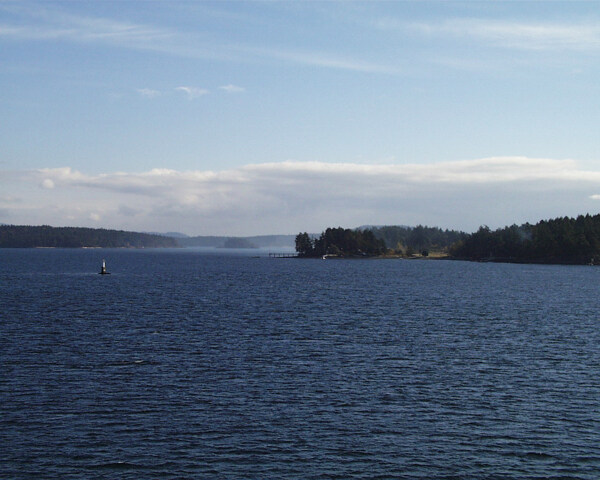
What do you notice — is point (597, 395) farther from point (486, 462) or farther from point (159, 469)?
point (159, 469)

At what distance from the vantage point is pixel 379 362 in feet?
176

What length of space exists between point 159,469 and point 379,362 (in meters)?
27.1

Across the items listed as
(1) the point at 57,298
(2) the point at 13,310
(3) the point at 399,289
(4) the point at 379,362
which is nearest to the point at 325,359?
(4) the point at 379,362

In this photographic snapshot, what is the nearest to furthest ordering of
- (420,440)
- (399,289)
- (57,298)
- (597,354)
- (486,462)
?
(486,462)
(420,440)
(597,354)
(57,298)
(399,289)

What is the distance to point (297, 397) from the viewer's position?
41938 mm

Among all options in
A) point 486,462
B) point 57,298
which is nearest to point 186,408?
point 486,462

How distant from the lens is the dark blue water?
31.2 metres

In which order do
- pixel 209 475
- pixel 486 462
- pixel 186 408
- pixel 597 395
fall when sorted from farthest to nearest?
1. pixel 597 395
2. pixel 186 408
3. pixel 486 462
4. pixel 209 475

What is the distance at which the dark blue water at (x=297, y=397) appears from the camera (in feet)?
102

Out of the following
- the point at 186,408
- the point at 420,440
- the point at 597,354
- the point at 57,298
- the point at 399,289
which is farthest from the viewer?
the point at 399,289

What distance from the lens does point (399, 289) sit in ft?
466

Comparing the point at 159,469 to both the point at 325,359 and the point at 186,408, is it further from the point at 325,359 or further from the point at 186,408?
the point at 325,359

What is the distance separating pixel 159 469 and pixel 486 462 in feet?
52.0

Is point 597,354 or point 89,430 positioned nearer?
point 89,430
